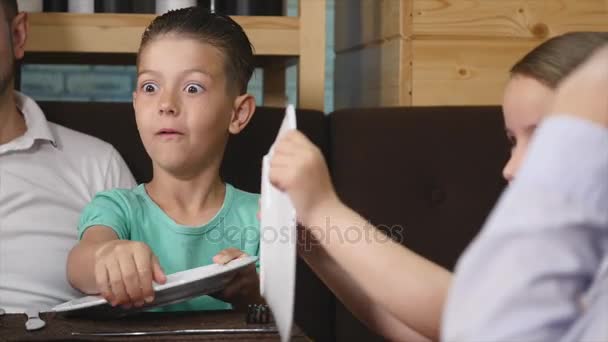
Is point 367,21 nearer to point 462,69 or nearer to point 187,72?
point 462,69

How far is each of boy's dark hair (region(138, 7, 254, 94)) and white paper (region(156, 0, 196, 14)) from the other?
1.49ft

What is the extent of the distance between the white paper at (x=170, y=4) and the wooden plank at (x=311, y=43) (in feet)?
0.82

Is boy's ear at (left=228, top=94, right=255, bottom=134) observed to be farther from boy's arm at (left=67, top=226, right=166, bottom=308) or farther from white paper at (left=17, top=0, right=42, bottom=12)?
white paper at (left=17, top=0, right=42, bottom=12)

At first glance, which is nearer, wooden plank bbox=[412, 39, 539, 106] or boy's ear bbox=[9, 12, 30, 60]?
boy's ear bbox=[9, 12, 30, 60]

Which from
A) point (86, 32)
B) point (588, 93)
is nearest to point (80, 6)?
point (86, 32)

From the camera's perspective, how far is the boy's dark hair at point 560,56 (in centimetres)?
83

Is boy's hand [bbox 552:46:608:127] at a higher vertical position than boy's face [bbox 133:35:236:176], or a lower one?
higher

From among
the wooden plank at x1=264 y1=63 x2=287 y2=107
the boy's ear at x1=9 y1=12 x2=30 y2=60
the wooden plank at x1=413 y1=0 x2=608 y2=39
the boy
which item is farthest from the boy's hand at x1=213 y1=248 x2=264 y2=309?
the wooden plank at x1=264 y1=63 x2=287 y2=107

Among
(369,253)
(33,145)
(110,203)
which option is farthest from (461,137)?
(369,253)

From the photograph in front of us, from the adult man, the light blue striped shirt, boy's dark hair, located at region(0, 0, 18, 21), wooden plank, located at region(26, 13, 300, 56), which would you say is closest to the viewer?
the light blue striped shirt

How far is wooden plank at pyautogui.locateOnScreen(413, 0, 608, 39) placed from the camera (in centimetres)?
201

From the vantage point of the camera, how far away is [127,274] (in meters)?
1.02

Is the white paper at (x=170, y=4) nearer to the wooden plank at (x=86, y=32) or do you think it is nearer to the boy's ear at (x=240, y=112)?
the wooden plank at (x=86, y=32)

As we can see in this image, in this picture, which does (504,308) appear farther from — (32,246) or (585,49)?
(32,246)
